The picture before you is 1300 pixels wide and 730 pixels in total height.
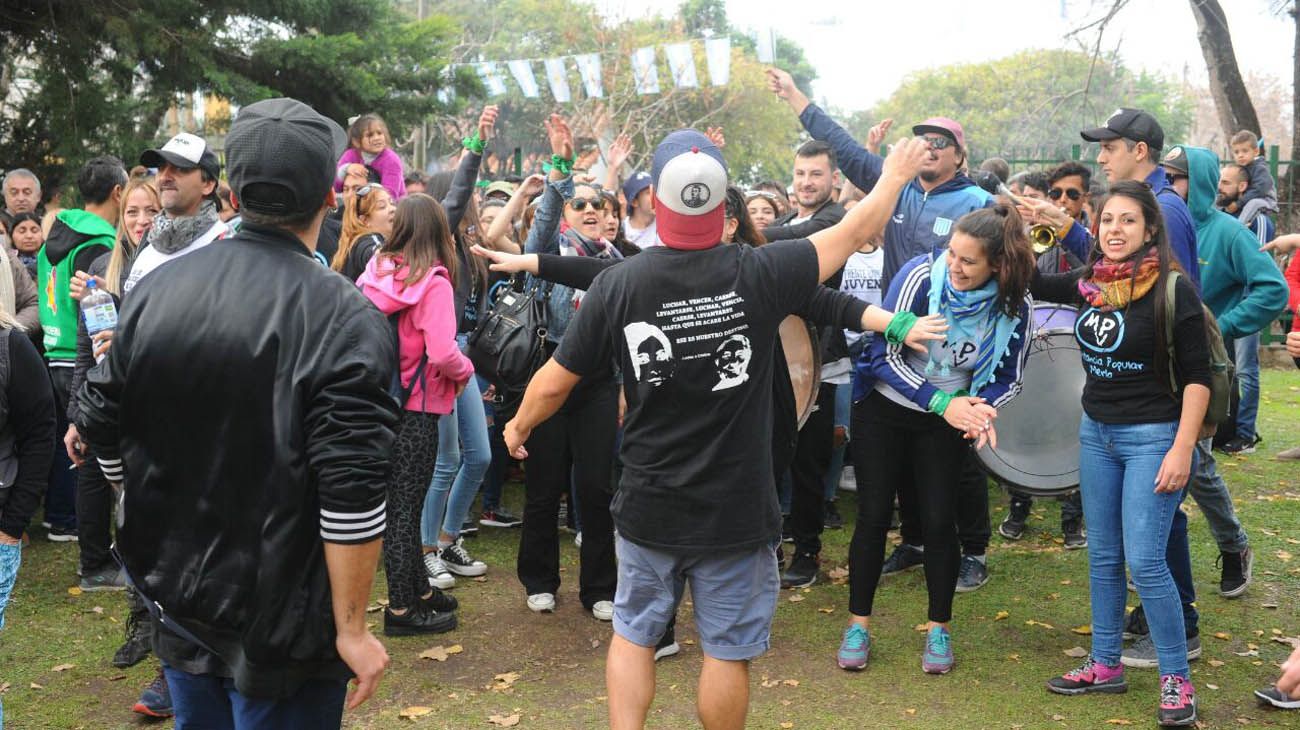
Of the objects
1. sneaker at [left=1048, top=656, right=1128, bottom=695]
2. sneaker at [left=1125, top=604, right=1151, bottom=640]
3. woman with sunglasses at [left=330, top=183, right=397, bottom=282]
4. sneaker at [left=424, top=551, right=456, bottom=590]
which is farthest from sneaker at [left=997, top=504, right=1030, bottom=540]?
woman with sunglasses at [left=330, top=183, right=397, bottom=282]

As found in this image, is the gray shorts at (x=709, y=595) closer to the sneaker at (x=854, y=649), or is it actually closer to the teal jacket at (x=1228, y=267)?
the sneaker at (x=854, y=649)

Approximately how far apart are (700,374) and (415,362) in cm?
228

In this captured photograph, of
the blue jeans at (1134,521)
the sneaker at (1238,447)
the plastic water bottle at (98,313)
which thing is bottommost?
the sneaker at (1238,447)

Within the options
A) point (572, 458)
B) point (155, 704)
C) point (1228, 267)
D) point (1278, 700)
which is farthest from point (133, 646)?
point (1228, 267)

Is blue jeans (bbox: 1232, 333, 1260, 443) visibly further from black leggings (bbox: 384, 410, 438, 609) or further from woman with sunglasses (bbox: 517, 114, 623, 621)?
black leggings (bbox: 384, 410, 438, 609)

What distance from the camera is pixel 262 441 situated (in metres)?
2.55

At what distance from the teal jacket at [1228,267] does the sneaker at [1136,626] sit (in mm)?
1638

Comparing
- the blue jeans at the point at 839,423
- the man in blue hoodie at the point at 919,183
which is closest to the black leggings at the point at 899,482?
the man in blue hoodie at the point at 919,183

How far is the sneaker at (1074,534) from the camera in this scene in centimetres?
711

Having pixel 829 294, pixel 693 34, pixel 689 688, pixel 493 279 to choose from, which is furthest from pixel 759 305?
pixel 693 34

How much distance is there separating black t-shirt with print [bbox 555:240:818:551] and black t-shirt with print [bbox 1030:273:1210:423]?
160 centimetres

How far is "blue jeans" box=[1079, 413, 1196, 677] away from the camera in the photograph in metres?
4.67

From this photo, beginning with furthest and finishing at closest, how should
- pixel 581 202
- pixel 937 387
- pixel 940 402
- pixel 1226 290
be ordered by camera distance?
pixel 1226 290 < pixel 581 202 < pixel 937 387 < pixel 940 402

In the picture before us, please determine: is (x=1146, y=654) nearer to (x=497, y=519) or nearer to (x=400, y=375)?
(x=400, y=375)
